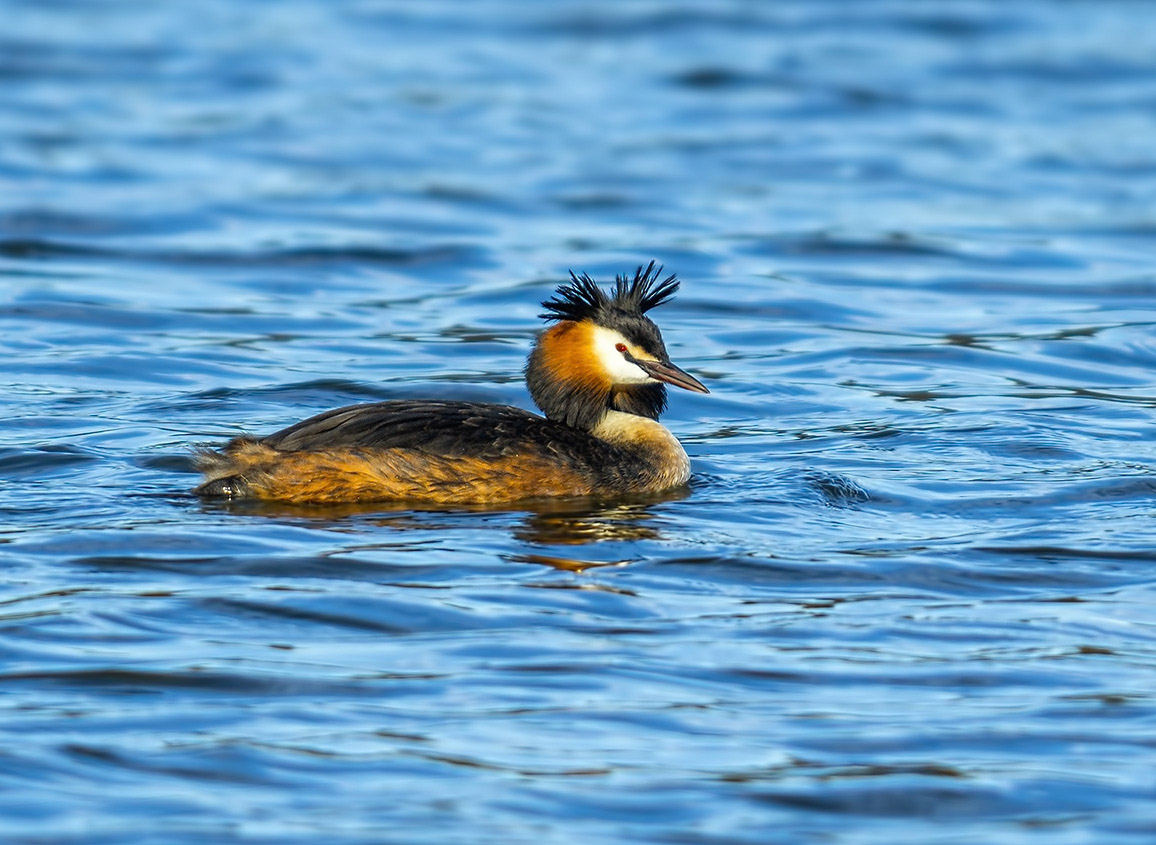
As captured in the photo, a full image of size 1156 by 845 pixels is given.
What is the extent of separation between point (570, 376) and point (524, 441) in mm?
730

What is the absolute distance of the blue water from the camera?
624 centimetres

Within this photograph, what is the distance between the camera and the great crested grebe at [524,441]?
9.33m

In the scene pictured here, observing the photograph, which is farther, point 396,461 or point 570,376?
point 570,376

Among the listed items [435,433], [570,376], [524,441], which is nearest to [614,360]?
[570,376]

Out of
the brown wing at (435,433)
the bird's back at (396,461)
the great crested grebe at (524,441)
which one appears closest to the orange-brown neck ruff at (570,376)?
the great crested grebe at (524,441)

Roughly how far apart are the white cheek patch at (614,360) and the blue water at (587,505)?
0.71 metres

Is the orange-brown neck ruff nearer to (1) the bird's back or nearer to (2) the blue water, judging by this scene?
(1) the bird's back

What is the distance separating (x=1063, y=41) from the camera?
27.3 meters

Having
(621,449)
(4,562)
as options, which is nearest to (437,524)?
(621,449)

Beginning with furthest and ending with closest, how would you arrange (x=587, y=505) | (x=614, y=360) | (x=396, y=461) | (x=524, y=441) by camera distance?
1. (x=614, y=360)
2. (x=587, y=505)
3. (x=524, y=441)
4. (x=396, y=461)

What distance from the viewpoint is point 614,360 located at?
1010cm

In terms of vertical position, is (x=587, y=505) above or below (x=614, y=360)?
below

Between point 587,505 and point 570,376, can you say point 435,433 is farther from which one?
point 570,376

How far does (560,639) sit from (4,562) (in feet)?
8.10
